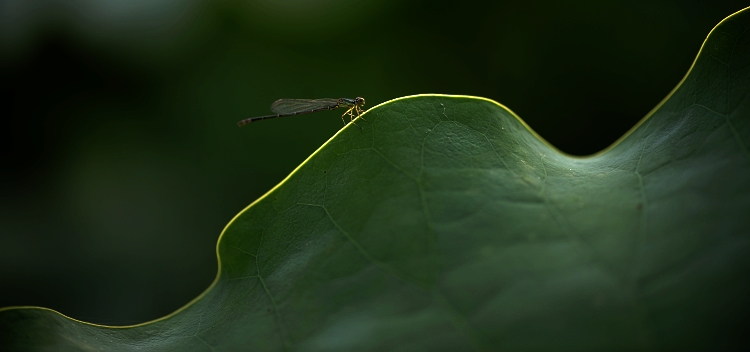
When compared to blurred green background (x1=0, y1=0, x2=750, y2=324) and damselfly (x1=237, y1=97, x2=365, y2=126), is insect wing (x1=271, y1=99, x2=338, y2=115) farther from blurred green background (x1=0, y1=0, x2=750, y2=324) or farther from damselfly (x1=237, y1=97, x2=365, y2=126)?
blurred green background (x1=0, y1=0, x2=750, y2=324)

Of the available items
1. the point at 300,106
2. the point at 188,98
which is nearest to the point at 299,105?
the point at 300,106

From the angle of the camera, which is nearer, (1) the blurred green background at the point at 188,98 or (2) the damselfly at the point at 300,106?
(2) the damselfly at the point at 300,106

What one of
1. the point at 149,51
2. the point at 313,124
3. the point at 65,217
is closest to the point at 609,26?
the point at 313,124

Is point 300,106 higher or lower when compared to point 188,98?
lower

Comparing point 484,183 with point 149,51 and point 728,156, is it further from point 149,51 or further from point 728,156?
point 149,51

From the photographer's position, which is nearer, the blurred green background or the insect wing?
the insect wing

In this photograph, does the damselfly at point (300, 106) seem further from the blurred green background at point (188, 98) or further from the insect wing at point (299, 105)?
the blurred green background at point (188, 98)

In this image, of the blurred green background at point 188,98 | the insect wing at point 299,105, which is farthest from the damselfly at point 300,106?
the blurred green background at point 188,98

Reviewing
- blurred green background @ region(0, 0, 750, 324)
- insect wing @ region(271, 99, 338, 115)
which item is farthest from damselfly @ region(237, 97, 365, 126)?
blurred green background @ region(0, 0, 750, 324)

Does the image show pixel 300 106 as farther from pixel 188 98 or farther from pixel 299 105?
pixel 188 98

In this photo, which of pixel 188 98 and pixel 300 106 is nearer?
pixel 300 106
